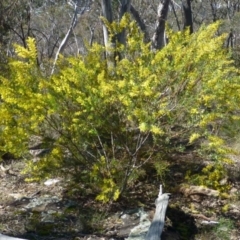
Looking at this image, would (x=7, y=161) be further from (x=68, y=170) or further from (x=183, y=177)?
→ (x=183, y=177)

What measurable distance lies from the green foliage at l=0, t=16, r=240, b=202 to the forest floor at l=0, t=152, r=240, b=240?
21 centimetres

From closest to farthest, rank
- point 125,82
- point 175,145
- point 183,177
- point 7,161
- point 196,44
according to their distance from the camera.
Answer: point 125,82 → point 196,44 → point 175,145 → point 183,177 → point 7,161

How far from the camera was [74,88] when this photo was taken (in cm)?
385

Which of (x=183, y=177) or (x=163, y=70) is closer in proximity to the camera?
(x=163, y=70)

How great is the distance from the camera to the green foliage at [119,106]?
12.3ft

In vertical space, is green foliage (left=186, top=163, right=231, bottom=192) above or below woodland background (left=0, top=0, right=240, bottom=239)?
below

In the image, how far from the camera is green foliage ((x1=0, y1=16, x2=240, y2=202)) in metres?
3.76

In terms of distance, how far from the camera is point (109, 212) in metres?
4.06

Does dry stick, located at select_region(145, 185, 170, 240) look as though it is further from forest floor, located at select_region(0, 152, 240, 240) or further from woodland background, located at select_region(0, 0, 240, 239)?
woodland background, located at select_region(0, 0, 240, 239)

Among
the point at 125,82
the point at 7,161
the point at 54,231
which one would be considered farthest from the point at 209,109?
the point at 7,161

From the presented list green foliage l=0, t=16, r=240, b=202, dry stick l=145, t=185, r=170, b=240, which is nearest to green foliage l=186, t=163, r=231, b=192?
green foliage l=0, t=16, r=240, b=202

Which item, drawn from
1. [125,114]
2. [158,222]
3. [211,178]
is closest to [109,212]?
[158,222]

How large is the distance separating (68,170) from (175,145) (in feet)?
3.28

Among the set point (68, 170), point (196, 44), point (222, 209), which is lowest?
point (222, 209)
